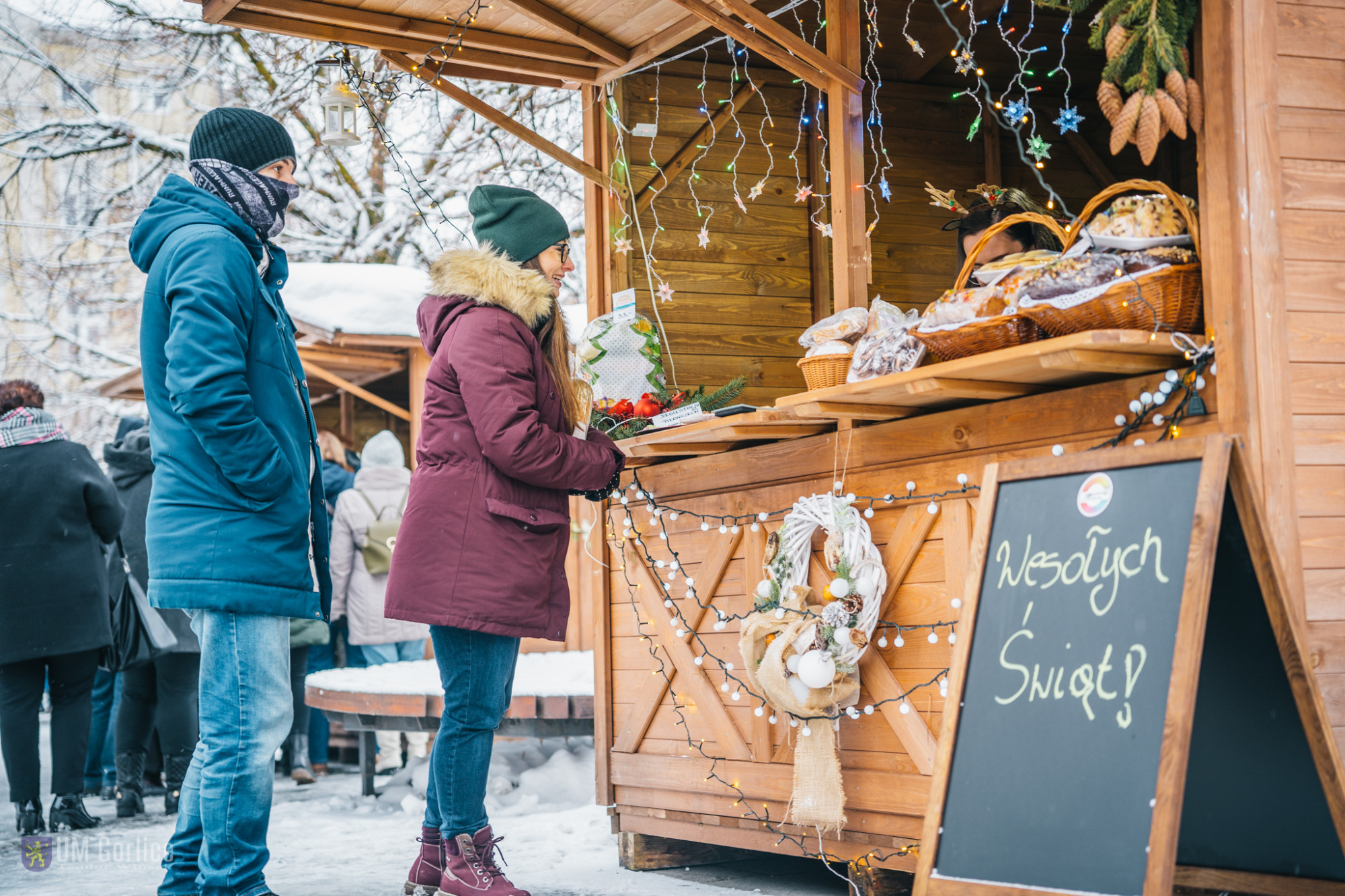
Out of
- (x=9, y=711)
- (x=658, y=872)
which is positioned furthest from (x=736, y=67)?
(x=9, y=711)

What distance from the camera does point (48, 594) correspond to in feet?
17.4

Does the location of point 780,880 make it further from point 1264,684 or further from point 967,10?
point 967,10

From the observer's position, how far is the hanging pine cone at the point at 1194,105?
2.64 m

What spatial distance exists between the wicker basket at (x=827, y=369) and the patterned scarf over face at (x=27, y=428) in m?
3.61

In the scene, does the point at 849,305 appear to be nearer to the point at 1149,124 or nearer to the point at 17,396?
the point at 1149,124

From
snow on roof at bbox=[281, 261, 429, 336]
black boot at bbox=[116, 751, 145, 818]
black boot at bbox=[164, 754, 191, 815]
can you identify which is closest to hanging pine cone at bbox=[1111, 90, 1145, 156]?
black boot at bbox=[164, 754, 191, 815]

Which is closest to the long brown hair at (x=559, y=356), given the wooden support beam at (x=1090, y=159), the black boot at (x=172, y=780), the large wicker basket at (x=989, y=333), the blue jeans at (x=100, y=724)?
the large wicker basket at (x=989, y=333)

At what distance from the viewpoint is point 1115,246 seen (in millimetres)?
2684

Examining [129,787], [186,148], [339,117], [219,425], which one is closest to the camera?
[219,425]

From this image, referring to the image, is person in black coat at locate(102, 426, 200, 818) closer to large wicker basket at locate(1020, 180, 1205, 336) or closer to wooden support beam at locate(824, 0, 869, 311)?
wooden support beam at locate(824, 0, 869, 311)

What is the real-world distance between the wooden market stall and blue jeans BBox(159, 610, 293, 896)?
140cm

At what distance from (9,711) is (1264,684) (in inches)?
193

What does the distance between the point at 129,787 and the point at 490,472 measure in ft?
11.5

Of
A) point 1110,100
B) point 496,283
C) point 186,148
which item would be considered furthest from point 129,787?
point 186,148
